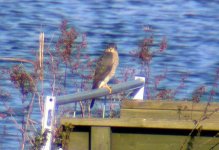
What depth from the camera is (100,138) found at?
348 cm

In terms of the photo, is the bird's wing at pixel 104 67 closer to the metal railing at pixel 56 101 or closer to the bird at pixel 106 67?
the bird at pixel 106 67

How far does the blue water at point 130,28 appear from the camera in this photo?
12602 millimetres

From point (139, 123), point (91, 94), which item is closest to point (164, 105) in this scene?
point (91, 94)

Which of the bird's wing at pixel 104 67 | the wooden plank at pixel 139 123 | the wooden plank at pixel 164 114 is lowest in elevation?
the wooden plank at pixel 164 114

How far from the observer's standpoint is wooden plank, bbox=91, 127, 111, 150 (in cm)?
347

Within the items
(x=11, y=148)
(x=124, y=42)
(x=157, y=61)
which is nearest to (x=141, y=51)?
(x=11, y=148)

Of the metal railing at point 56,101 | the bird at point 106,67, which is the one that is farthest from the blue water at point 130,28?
the metal railing at point 56,101

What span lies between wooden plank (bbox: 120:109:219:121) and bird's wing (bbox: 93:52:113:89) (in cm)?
182

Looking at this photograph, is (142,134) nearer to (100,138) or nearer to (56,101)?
(100,138)

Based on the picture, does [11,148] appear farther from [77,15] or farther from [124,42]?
[77,15]

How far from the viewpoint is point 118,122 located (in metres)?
3.47

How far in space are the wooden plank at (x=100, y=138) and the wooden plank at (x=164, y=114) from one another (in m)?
0.88

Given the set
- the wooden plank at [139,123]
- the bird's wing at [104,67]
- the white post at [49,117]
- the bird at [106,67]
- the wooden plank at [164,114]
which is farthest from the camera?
the bird's wing at [104,67]

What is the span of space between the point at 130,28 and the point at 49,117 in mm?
11963
